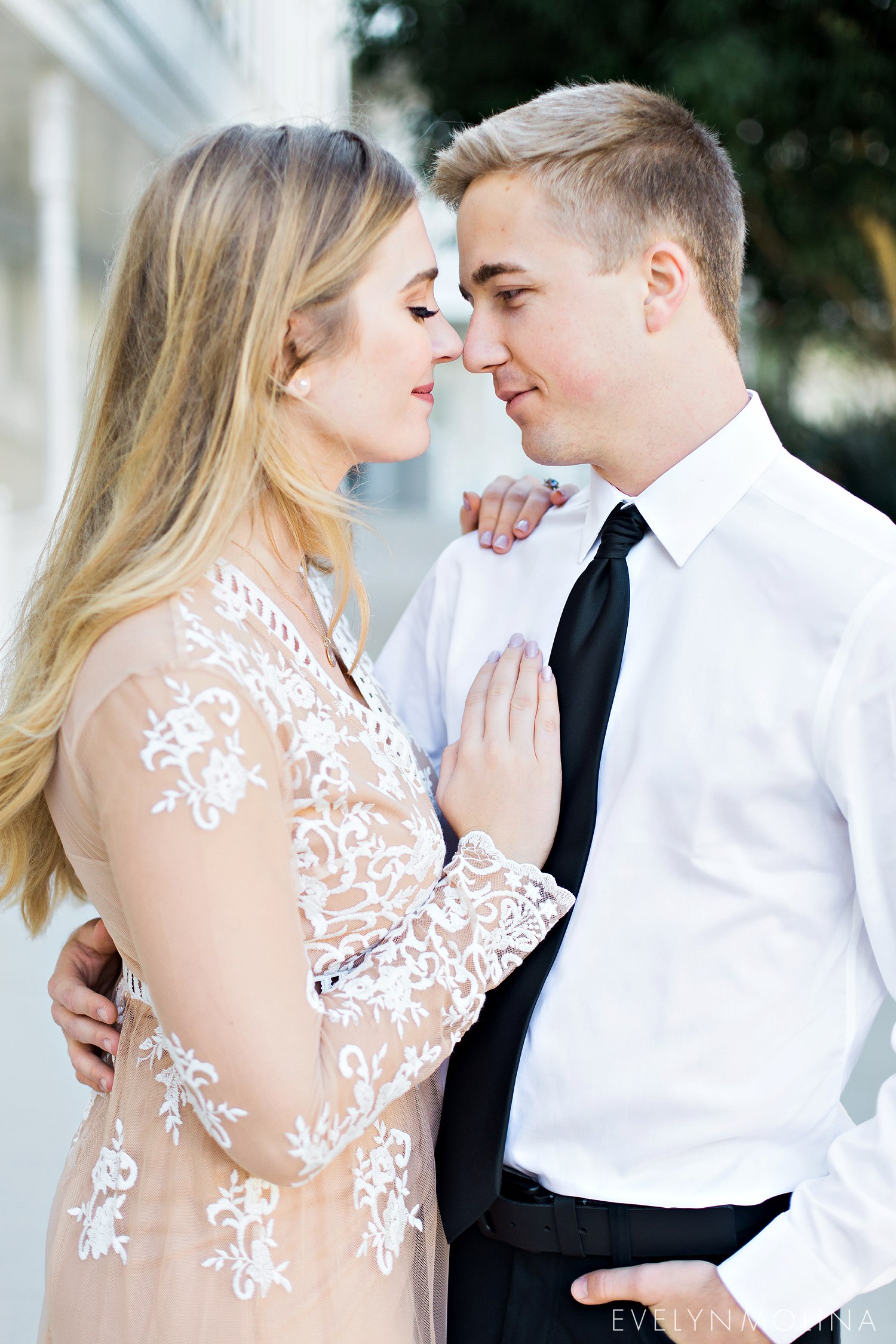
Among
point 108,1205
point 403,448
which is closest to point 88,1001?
point 108,1205

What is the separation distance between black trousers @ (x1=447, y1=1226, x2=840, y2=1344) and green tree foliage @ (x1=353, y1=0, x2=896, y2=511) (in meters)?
7.65

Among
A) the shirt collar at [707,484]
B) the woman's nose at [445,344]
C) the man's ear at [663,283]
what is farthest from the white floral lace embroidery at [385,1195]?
the man's ear at [663,283]

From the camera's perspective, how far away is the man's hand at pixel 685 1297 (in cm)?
153

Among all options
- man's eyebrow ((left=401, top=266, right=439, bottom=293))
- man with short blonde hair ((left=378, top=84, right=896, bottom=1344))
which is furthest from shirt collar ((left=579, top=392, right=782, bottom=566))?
man's eyebrow ((left=401, top=266, right=439, bottom=293))

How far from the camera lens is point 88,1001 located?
1.75 meters

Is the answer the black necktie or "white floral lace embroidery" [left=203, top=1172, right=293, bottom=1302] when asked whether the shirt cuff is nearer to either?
the black necktie

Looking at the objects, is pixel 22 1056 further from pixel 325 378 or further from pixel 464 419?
pixel 464 419

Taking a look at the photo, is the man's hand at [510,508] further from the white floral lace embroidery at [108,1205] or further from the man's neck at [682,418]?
the white floral lace embroidery at [108,1205]

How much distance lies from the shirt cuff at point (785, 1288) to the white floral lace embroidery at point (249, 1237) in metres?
0.60

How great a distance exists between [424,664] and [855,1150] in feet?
3.78

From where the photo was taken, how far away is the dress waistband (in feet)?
5.20

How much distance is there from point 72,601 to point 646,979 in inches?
36.4

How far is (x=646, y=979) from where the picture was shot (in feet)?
5.29

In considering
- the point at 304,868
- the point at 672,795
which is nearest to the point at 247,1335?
the point at 304,868
